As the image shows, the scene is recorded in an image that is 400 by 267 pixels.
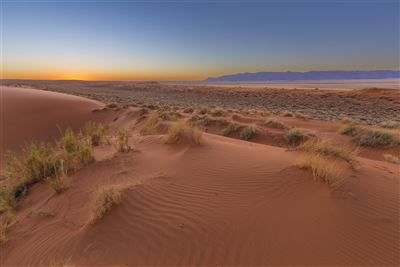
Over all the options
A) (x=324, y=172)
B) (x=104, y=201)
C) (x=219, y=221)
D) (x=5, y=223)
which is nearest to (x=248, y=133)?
(x=324, y=172)

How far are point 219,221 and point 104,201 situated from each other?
73.8 inches

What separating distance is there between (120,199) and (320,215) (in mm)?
3154

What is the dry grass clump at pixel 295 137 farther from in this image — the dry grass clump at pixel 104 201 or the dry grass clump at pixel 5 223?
the dry grass clump at pixel 5 223

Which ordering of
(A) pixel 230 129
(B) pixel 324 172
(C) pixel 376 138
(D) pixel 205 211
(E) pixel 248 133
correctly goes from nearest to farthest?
(D) pixel 205 211 < (B) pixel 324 172 < (C) pixel 376 138 < (E) pixel 248 133 < (A) pixel 230 129

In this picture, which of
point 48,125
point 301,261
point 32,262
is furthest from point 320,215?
point 48,125

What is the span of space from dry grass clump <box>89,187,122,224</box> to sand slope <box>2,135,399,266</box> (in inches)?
4.1

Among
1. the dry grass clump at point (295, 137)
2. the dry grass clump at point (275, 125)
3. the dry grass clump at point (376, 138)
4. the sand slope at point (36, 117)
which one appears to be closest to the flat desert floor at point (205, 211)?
the dry grass clump at point (295, 137)

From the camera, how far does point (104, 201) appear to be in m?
3.86

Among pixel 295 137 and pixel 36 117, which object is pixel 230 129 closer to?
pixel 295 137

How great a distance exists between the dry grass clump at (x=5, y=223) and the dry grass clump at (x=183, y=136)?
3.95 meters

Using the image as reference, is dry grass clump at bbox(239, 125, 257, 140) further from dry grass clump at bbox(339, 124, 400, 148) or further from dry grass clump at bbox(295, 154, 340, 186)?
dry grass clump at bbox(295, 154, 340, 186)

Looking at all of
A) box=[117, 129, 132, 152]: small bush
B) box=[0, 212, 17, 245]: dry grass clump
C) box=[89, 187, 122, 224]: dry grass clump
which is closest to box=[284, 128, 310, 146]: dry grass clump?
box=[117, 129, 132, 152]: small bush

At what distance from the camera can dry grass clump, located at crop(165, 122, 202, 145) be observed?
22.6ft

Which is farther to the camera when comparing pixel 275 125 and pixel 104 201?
pixel 275 125
